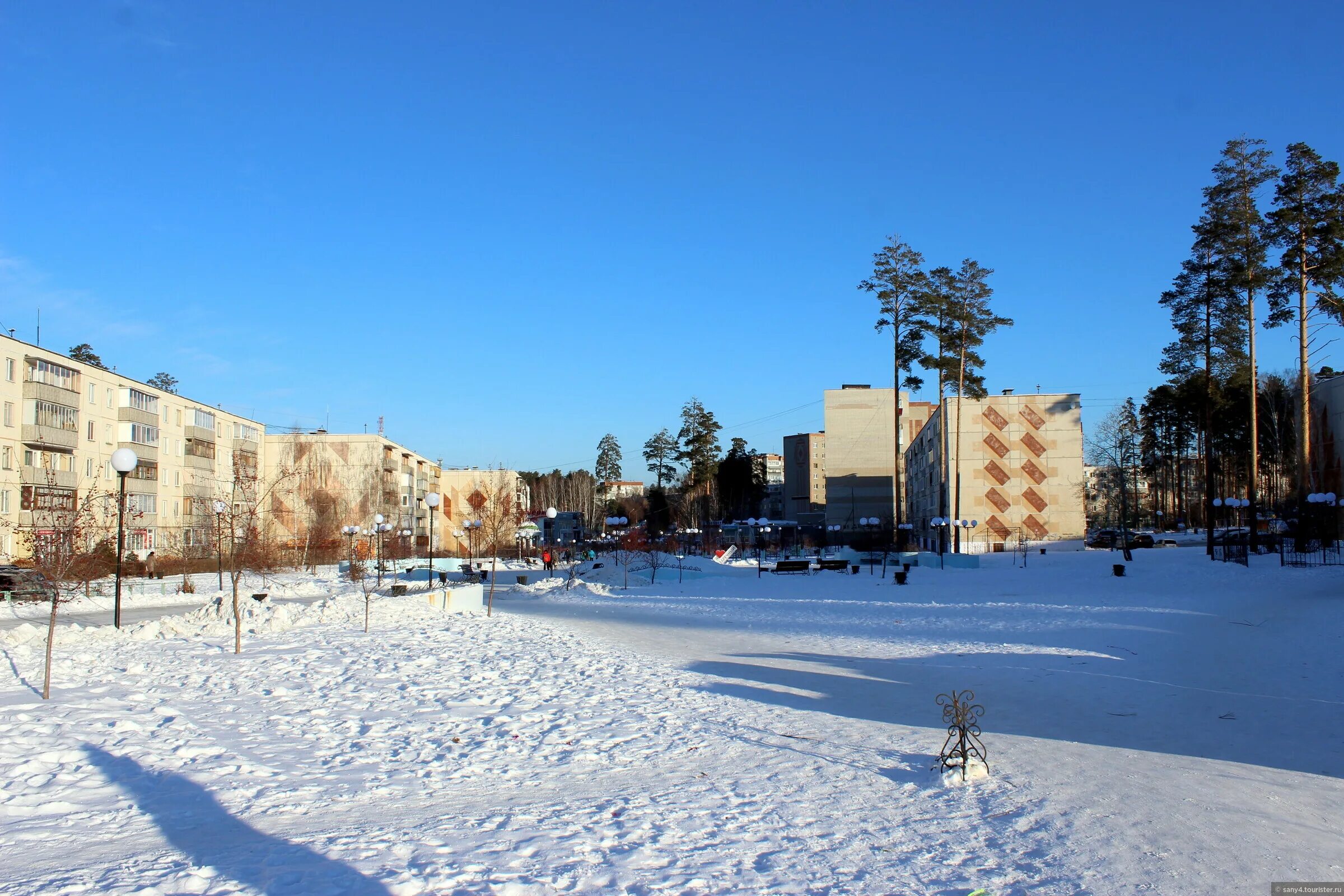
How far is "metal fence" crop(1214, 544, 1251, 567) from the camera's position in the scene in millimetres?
27233

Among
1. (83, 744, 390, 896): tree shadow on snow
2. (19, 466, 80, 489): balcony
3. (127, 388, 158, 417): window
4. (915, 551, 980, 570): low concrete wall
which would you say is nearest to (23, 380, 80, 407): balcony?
(19, 466, 80, 489): balcony

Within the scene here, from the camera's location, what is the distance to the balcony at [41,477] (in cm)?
3756

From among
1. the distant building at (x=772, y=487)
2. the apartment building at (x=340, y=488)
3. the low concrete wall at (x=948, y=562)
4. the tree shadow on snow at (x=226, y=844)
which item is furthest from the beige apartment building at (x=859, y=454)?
the tree shadow on snow at (x=226, y=844)

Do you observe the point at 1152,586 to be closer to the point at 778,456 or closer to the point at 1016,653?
the point at 1016,653

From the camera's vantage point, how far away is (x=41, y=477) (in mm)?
38562

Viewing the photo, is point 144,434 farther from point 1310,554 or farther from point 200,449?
point 1310,554

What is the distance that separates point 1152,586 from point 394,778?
23242 mm

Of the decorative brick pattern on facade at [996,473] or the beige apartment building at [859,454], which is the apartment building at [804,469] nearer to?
the beige apartment building at [859,454]

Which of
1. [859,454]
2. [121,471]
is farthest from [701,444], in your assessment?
[121,471]

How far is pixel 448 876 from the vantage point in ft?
15.8

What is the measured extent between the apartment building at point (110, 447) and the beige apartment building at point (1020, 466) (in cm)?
4217

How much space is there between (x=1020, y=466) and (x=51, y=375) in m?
53.7

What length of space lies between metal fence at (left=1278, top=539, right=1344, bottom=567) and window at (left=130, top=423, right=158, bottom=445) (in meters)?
50.1

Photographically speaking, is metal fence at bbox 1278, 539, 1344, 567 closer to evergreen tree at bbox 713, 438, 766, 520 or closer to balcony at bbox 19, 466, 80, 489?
balcony at bbox 19, 466, 80, 489
